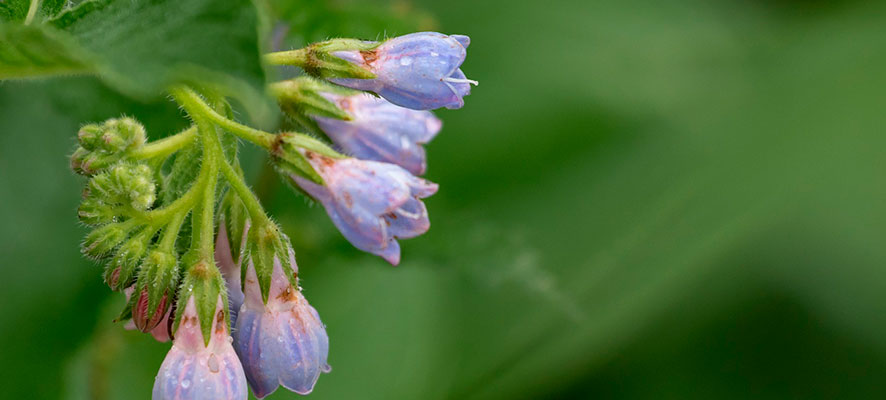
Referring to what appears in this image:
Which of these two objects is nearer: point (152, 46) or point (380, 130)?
point (152, 46)

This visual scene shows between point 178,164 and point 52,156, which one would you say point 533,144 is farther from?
point 178,164

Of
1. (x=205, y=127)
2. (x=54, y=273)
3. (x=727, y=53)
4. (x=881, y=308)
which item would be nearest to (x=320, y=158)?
(x=205, y=127)

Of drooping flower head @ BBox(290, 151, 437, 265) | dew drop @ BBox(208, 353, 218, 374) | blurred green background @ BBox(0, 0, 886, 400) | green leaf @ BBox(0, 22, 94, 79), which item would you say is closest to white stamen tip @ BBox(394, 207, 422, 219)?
drooping flower head @ BBox(290, 151, 437, 265)

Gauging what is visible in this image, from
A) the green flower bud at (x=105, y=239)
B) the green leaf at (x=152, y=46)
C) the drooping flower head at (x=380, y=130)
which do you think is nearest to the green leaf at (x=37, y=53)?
the green leaf at (x=152, y=46)

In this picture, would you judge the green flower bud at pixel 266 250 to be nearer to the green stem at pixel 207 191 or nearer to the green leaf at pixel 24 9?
the green stem at pixel 207 191

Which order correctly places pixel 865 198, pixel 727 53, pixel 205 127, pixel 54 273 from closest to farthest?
1. pixel 205 127
2. pixel 54 273
3. pixel 865 198
4. pixel 727 53

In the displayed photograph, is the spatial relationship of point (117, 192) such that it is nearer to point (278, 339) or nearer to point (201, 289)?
point (201, 289)

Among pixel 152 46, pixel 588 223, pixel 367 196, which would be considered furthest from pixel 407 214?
pixel 588 223
